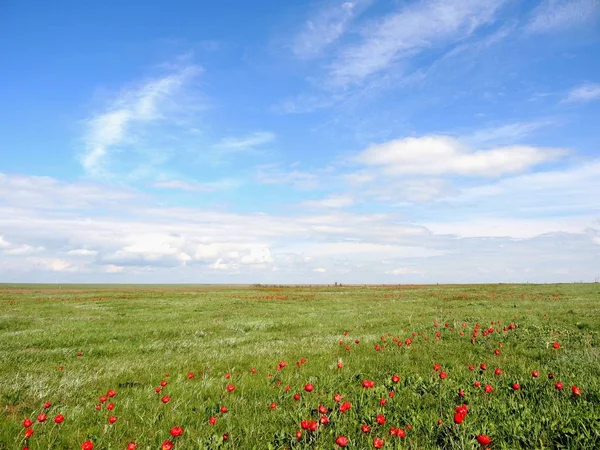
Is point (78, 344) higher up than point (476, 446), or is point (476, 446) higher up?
point (476, 446)

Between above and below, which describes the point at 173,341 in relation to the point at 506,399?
below

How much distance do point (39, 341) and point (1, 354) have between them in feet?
7.95

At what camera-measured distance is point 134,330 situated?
1552cm

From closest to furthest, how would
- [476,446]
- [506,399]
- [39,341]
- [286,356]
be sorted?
[476,446] → [506,399] → [286,356] → [39,341]

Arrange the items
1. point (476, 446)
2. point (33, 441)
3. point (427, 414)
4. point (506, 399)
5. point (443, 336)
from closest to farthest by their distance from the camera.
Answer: point (476, 446) < point (33, 441) < point (427, 414) < point (506, 399) < point (443, 336)

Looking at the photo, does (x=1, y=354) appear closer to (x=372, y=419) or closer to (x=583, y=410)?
(x=372, y=419)

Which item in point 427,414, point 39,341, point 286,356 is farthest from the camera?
point 39,341

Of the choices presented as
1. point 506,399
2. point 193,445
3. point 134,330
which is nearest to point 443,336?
point 506,399

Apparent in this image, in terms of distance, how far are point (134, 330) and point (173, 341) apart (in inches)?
150

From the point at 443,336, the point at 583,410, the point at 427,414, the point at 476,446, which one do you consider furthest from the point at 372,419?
the point at 443,336

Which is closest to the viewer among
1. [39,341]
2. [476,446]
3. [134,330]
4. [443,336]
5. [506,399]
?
[476,446]

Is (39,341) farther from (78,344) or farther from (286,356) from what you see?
(286,356)

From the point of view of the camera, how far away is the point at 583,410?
4.55 m

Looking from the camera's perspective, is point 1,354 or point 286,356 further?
point 1,354
